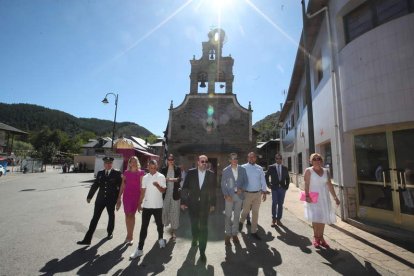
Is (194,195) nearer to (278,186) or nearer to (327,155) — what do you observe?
(278,186)

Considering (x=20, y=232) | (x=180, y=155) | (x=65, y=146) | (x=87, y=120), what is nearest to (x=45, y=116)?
(x=87, y=120)

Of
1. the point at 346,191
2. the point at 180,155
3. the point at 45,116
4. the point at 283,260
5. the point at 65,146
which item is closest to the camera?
the point at 283,260

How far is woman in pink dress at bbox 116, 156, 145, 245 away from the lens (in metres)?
5.05

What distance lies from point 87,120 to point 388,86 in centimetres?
17740

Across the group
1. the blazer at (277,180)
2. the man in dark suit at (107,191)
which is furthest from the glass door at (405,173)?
the man in dark suit at (107,191)

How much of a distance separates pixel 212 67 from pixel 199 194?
18630 mm

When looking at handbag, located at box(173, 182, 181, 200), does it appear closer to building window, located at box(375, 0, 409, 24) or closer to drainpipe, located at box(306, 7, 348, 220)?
drainpipe, located at box(306, 7, 348, 220)

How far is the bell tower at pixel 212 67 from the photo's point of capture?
71.2 feet

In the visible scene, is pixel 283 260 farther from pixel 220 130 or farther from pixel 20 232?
pixel 220 130

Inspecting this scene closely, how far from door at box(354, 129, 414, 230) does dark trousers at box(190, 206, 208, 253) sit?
481 centimetres

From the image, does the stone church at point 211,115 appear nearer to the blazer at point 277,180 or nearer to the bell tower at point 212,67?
the bell tower at point 212,67

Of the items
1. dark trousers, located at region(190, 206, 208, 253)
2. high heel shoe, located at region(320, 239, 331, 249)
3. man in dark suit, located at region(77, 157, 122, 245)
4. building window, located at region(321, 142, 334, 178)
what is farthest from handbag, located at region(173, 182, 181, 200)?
building window, located at region(321, 142, 334, 178)

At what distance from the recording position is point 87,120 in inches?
6339

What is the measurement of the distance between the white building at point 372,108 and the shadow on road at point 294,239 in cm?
185
